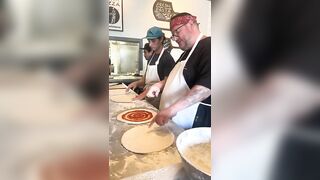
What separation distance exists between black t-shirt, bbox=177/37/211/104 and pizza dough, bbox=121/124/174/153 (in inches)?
6.8

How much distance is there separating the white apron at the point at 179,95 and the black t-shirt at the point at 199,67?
0.02m

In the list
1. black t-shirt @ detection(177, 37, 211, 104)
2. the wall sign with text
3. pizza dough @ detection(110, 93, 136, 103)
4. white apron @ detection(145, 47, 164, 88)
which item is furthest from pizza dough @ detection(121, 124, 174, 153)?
the wall sign with text

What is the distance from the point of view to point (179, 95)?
85 cm

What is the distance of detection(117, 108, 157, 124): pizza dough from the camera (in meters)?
0.82

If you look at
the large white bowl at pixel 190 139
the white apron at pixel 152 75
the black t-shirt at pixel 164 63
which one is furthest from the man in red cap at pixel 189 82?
the white apron at pixel 152 75

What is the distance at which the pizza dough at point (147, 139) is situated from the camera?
1.98 feet

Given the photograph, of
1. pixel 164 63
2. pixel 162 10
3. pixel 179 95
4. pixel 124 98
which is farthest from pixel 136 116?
pixel 162 10

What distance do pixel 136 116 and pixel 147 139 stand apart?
0.70 feet

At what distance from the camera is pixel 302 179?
0.78 feet

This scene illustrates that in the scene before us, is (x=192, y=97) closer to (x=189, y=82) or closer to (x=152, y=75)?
(x=189, y=82)

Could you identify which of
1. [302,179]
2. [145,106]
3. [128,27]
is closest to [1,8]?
[302,179]

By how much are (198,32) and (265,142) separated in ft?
1.90

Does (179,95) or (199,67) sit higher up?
(199,67)

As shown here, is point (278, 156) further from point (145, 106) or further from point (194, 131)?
point (145, 106)
